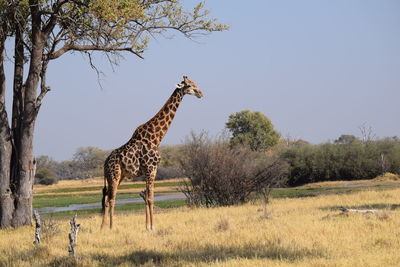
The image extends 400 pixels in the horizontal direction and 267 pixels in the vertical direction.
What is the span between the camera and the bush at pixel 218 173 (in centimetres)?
2364

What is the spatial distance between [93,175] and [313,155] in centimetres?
6430

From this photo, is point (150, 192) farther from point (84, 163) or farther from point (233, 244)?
point (84, 163)

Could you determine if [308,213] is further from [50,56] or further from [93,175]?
[93,175]

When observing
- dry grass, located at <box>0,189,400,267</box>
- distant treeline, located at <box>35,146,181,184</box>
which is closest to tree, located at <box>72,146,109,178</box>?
distant treeline, located at <box>35,146,181,184</box>

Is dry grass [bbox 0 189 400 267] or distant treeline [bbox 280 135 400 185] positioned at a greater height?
distant treeline [bbox 280 135 400 185]

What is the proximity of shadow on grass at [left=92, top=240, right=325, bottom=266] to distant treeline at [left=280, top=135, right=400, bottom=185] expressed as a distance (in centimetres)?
4130

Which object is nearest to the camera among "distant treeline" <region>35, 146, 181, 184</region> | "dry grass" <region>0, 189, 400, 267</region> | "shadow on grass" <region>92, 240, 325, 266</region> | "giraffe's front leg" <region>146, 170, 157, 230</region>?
"dry grass" <region>0, 189, 400, 267</region>

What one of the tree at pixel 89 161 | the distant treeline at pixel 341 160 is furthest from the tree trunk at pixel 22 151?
the tree at pixel 89 161

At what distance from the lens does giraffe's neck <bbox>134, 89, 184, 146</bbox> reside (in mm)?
14883

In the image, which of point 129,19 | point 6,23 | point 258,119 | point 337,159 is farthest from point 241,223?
point 258,119

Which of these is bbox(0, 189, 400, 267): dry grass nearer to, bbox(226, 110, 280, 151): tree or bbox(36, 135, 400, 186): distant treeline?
bbox(36, 135, 400, 186): distant treeline

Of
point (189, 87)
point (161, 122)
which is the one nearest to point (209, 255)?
point (161, 122)

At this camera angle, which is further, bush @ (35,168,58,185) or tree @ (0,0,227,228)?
bush @ (35,168,58,185)

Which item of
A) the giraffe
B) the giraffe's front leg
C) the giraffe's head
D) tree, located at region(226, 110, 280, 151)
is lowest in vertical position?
the giraffe's front leg
